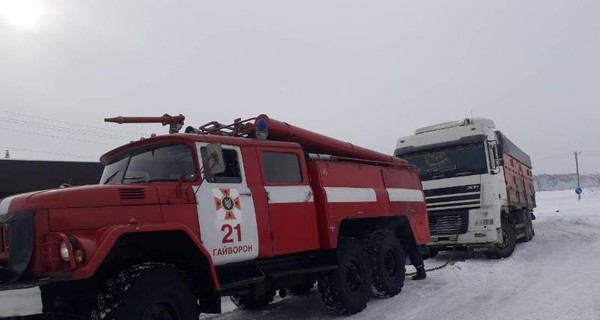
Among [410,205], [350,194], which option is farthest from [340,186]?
[410,205]

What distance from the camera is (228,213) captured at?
593 centimetres

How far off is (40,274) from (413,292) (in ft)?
20.9

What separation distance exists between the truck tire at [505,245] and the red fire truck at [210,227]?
196 inches

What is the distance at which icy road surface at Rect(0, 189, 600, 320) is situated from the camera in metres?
6.67

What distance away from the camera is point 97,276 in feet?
15.9

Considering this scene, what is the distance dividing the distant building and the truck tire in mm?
10795

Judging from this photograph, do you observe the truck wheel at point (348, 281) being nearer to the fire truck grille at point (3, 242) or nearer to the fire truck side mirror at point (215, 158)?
the fire truck side mirror at point (215, 158)

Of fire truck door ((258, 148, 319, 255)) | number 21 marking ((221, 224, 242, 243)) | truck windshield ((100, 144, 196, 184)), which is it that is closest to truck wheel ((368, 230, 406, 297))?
fire truck door ((258, 148, 319, 255))

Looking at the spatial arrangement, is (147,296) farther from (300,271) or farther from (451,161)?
(451,161)

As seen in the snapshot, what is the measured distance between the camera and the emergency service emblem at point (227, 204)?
585 centimetres

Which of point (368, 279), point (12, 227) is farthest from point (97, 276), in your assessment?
point (368, 279)

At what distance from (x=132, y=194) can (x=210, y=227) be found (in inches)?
39.0

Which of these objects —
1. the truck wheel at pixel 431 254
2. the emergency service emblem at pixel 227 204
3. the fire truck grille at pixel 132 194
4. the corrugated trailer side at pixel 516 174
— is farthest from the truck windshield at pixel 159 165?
the corrugated trailer side at pixel 516 174

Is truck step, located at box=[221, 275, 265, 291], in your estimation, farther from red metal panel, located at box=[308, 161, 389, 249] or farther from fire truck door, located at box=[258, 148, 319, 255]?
red metal panel, located at box=[308, 161, 389, 249]
